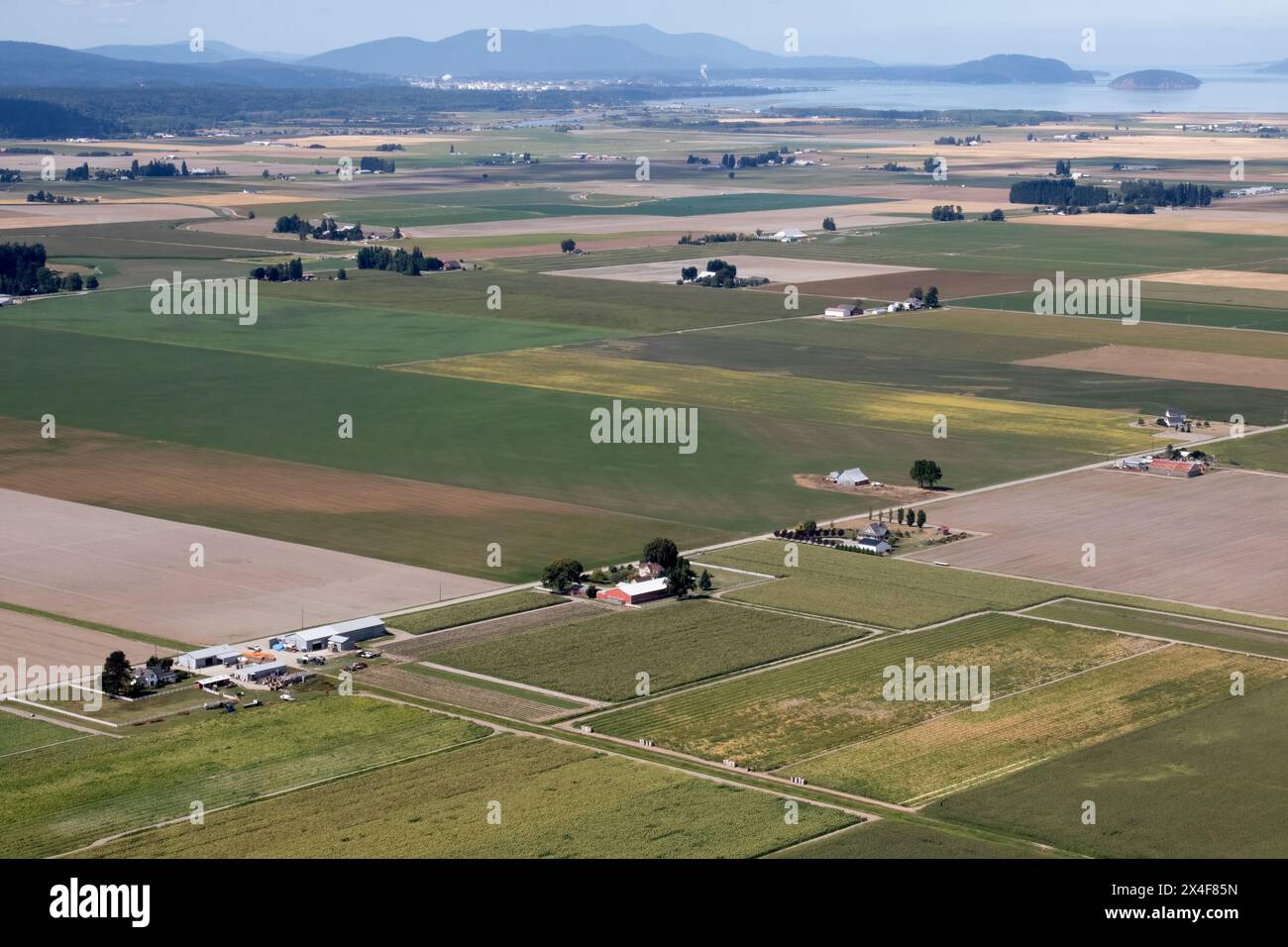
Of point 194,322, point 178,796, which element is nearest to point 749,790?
point 178,796

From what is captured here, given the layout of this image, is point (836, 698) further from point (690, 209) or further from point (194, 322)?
Answer: point (690, 209)

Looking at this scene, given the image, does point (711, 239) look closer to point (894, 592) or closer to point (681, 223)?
point (681, 223)

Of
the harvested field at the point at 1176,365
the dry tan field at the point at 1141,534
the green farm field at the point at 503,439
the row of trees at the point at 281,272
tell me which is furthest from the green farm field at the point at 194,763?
the row of trees at the point at 281,272

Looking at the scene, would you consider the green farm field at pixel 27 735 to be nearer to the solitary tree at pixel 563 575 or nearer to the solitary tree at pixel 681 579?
the solitary tree at pixel 563 575

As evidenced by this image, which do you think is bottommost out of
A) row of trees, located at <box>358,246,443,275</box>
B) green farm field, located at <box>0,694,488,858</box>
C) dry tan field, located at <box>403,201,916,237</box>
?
green farm field, located at <box>0,694,488,858</box>

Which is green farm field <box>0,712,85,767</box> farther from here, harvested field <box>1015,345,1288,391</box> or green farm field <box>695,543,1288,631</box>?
harvested field <box>1015,345,1288,391</box>

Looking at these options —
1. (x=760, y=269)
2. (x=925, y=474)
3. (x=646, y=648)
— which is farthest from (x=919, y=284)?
(x=646, y=648)

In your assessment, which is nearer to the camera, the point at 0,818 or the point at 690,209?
the point at 0,818

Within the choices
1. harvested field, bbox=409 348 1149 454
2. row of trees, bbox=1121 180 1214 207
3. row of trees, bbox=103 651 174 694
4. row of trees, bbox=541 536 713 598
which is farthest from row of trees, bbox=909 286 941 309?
row of trees, bbox=103 651 174 694
